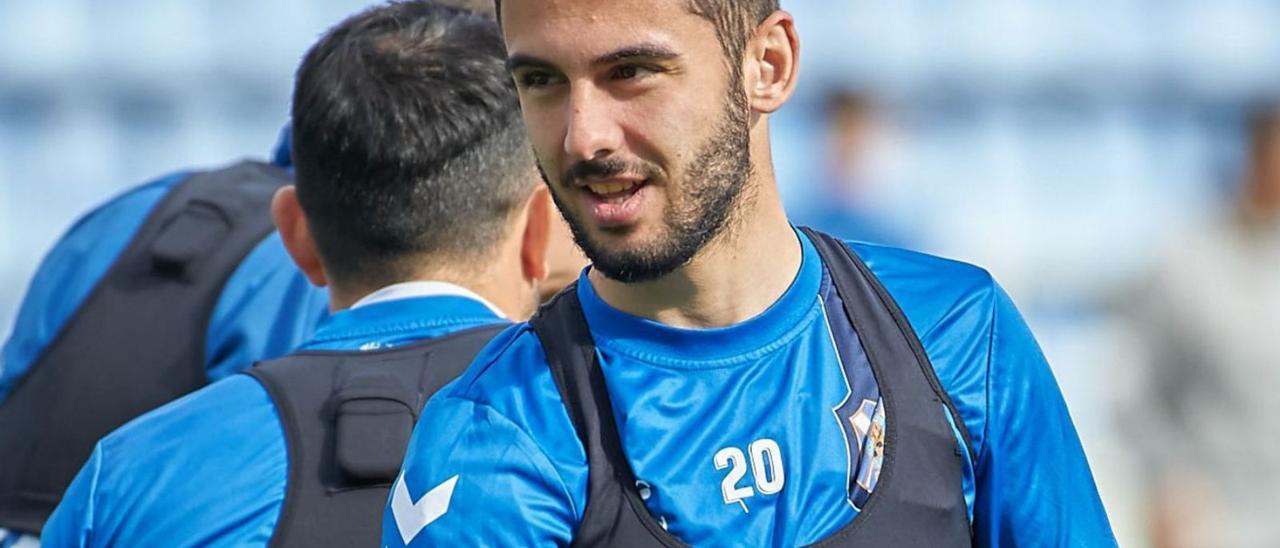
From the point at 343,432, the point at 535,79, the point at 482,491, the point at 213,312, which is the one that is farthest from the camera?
the point at 213,312

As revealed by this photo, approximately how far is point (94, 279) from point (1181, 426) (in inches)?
127

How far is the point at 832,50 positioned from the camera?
→ 8875 mm

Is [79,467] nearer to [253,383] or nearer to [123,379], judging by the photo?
[123,379]

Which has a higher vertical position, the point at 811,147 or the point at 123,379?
the point at 123,379

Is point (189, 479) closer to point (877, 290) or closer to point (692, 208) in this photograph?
point (692, 208)

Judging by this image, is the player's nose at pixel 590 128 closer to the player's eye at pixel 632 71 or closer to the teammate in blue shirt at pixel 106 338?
the player's eye at pixel 632 71

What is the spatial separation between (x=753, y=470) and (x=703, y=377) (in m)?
0.12

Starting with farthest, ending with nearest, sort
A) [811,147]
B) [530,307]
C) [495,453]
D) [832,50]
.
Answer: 1. [832,50]
2. [811,147]
3. [530,307]
4. [495,453]

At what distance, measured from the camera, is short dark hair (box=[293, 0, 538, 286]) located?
114 inches

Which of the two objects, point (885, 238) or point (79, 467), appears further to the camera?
point (885, 238)

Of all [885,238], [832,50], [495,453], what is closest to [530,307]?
[495,453]

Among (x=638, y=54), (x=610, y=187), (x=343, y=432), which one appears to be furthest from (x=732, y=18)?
(x=343, y=432)

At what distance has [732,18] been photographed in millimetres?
2221

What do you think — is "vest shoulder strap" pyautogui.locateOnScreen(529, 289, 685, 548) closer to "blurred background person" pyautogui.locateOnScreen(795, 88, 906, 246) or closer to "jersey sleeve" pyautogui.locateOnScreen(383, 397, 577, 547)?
"jersey sleeve" pyautogui.locateOnScreen(383, 397, 577, 547)
